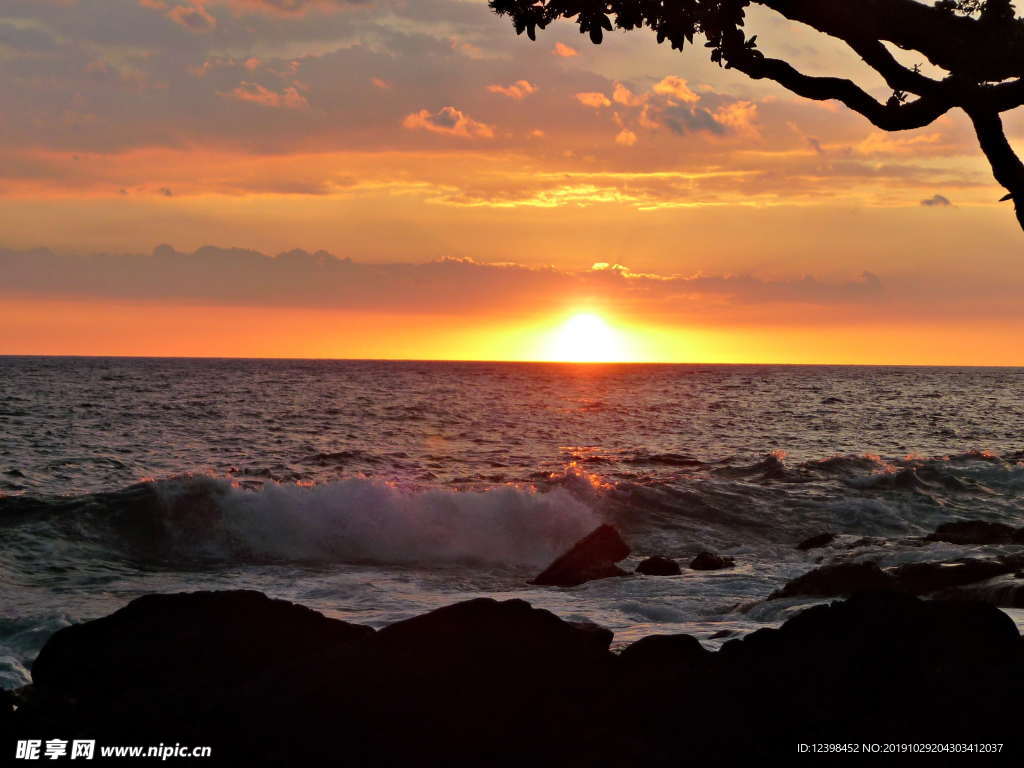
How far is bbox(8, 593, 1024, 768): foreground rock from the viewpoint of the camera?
616cm

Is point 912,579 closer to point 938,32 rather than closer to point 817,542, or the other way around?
point 817,542

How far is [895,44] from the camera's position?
292 inches

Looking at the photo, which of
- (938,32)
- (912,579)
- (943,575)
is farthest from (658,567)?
(938,32)

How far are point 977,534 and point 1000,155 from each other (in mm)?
15186

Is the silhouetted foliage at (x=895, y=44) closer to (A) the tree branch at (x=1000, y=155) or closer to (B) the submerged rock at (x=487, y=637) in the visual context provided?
(A) the tree branch at (x=1000, y=155)

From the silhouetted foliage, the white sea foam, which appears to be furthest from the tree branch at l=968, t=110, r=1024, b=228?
the white sea foam

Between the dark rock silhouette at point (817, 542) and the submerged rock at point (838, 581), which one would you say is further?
the dark rock silhouette at point (817, 542)

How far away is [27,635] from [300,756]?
8.22m

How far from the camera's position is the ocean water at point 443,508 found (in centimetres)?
1619

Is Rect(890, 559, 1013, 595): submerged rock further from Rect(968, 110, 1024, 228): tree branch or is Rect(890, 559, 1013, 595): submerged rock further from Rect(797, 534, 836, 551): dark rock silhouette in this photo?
Rect(797, 534, 836, 551): dark rock silhouette

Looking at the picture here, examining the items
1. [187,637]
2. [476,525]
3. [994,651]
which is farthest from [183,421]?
[994,651]

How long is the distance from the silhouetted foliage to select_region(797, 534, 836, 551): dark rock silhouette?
15258 millimetres

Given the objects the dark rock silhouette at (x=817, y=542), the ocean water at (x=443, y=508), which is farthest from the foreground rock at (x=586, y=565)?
the dark rock silhouette at (x=817, y=542)

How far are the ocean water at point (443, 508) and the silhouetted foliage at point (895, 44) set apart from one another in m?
6.00
